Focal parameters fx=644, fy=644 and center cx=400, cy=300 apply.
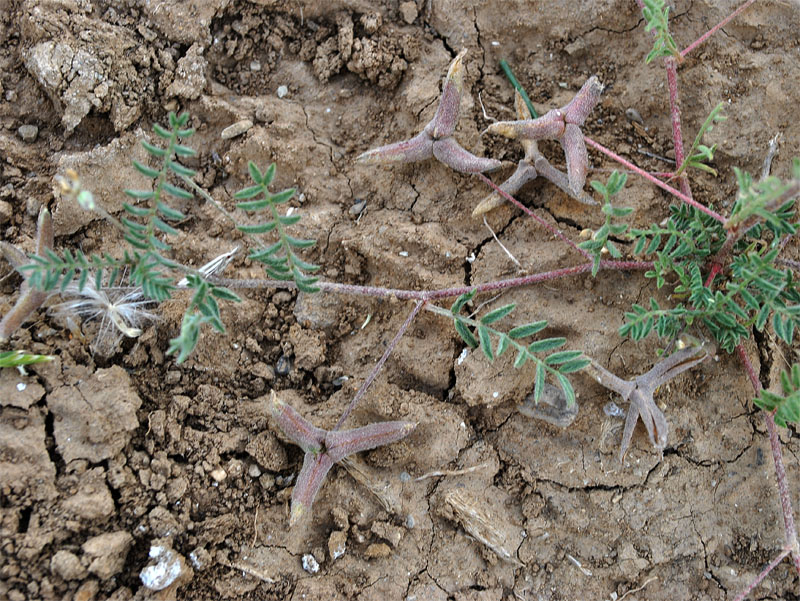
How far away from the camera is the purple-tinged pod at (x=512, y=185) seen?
9.45ft

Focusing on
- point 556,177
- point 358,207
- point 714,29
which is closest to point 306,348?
point 358,207

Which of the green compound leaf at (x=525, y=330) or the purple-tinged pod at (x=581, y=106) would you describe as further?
the purple-tinged pod at (x=581, y=106)

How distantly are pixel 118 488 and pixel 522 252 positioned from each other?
192 cm

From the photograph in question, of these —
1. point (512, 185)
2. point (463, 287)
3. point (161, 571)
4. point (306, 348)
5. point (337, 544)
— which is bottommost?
point (337, 544)

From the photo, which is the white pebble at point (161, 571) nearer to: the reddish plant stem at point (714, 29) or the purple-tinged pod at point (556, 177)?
the purple-tinged pod at point (556, 177)

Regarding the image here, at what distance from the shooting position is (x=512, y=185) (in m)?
2.89

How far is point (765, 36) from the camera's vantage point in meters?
3.06

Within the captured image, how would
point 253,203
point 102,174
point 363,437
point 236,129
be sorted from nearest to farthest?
point 253,203
point 363,437
point 102,174
point 236,129

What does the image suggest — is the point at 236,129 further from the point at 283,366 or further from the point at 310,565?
the point at 310,565

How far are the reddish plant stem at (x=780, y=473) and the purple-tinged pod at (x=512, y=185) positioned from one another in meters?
1.14

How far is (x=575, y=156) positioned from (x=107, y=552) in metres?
2.37

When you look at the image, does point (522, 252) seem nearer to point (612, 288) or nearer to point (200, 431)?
point (612, 288)

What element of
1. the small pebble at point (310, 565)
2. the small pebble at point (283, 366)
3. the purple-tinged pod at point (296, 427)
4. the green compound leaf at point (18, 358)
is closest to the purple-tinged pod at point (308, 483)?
the purple-tinged pod at point (296, 427)

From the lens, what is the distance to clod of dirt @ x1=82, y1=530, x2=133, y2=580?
2.27 m
